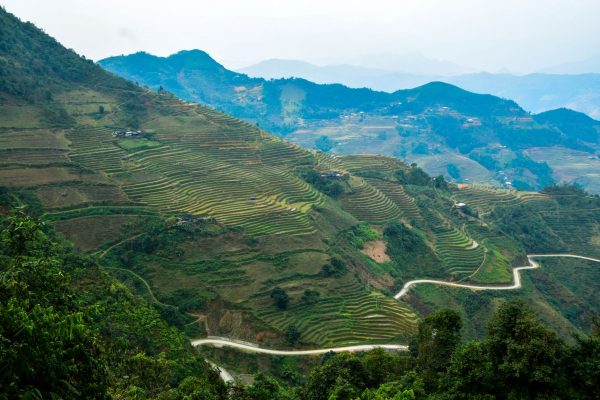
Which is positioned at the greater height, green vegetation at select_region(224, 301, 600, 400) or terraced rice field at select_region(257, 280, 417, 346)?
green vegetation at select_region(224, 301, 600, 400)

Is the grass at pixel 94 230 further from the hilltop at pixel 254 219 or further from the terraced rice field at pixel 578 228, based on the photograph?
the terraced rice field at pixel 578 228

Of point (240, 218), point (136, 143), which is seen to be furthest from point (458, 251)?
point (136, 143)

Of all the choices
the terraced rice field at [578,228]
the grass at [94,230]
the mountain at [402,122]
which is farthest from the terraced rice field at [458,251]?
the mountain at [402,122]

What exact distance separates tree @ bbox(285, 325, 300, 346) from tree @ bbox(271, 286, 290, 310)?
2058 mm

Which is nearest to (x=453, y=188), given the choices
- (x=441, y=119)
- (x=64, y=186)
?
(x=64, y=186)

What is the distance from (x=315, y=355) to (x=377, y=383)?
974cm

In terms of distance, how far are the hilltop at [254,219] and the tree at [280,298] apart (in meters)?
0.15

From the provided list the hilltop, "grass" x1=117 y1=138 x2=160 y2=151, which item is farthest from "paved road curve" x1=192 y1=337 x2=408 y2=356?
"grass" x1=117 y1=138 x2=160 y2=151

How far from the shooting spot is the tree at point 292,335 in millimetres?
28344

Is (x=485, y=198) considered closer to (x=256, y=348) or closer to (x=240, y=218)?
(x=240, y=218)

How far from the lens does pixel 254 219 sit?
3956 cm

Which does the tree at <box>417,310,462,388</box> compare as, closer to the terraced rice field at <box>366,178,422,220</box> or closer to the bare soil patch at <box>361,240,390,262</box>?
the bare soil patch at <box>361,240,390,262</box>

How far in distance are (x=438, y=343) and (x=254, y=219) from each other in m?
23.9

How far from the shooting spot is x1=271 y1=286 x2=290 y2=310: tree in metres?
30.5
